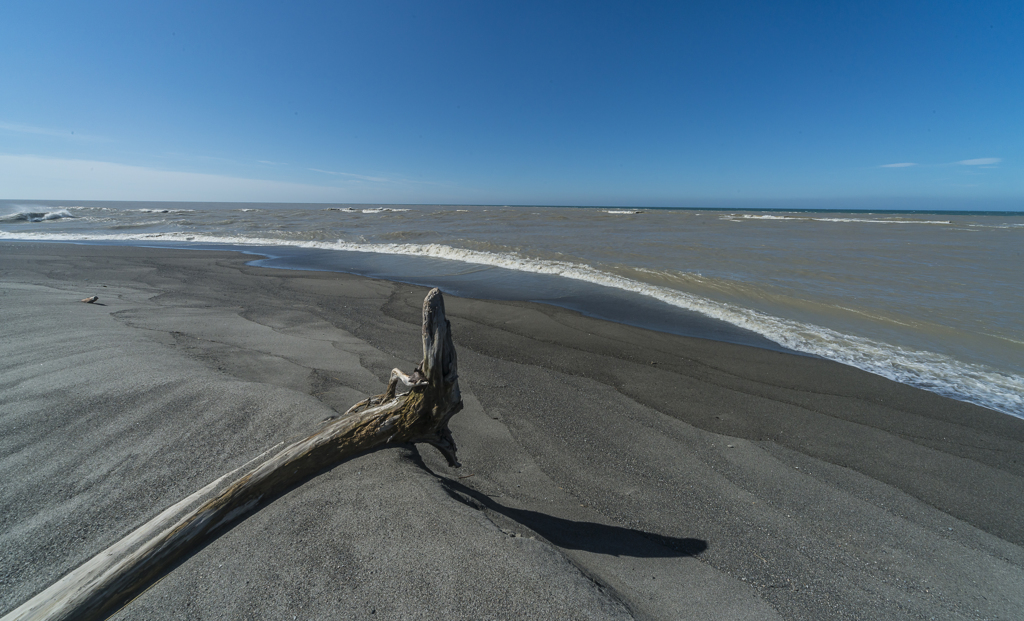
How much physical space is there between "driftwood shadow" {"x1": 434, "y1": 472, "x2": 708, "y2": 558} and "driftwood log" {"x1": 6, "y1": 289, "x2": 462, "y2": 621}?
0.41 m

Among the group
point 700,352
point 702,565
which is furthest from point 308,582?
point 700,352

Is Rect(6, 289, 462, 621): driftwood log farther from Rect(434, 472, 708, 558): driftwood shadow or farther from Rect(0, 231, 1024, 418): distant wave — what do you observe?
Rect(0, 231, 1024, 418): distant wave

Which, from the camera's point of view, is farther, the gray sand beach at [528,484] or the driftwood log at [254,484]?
the gray sand beach at [528,484]

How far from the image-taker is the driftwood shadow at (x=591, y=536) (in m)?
2.55

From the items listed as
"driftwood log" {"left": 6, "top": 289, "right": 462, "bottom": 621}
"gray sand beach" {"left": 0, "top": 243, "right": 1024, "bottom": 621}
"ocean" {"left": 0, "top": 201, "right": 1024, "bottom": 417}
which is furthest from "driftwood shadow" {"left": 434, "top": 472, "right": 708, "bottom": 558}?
"ocean" {"left": 0, "top": 201, "right": 1024, "bottom": 417}

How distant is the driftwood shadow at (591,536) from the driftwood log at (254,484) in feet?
1.36

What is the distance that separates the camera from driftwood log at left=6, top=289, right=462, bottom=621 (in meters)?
1.66

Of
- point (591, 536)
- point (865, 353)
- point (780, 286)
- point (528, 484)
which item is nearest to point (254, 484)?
point (528, 484)

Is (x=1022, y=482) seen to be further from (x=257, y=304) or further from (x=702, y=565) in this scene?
(x=257, y=304)

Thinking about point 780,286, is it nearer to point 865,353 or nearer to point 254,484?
point 865,353

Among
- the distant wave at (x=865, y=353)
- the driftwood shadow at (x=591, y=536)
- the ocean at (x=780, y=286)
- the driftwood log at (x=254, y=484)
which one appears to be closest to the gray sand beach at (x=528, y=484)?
the driftwood shadow at (x=591, y=536)

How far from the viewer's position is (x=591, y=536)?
2660 mm

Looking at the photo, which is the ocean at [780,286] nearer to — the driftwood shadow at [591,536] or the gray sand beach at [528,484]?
the gray sand beach at [528,484]

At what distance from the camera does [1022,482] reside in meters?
3.46
